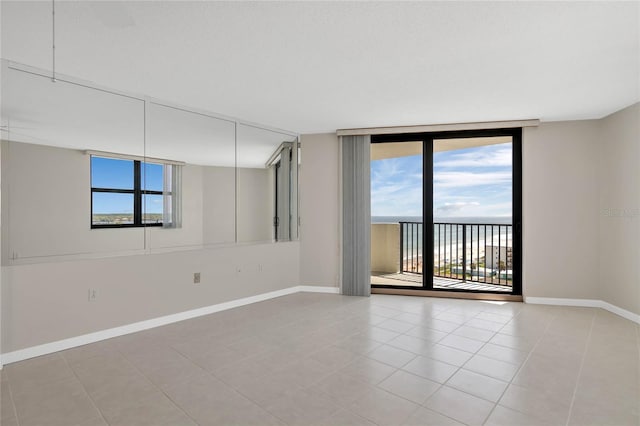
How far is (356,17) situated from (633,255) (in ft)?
13.6

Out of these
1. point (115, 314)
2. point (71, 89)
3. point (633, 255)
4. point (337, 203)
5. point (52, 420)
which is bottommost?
point (52, 420)

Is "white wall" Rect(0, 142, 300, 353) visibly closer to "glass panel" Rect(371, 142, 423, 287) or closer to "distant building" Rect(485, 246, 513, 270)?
"glass panel" Rect(371, 142, 423, 287)

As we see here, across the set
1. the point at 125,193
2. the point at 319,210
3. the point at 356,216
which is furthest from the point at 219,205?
the point at 356,216

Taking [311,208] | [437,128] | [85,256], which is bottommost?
[85,256]

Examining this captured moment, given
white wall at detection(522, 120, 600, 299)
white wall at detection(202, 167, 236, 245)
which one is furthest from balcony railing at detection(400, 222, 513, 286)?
white wall at detection(202, 167, 236, 245)

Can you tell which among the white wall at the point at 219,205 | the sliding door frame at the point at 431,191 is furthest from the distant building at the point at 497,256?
the white wall at the point at 219,205

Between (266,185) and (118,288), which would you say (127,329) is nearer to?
(118,288)

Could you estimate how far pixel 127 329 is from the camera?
348 cm

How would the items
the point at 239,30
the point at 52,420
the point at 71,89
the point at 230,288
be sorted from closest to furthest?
1. the point at 52,420
2. the point at 239,30
3. the point at 71,89
4. the point at 230,288

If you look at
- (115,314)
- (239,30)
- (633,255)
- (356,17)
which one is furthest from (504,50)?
(115,314)

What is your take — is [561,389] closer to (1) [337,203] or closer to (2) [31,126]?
(1) [337,203]

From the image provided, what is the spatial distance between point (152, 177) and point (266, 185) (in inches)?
62.2

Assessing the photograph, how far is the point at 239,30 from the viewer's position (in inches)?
89.9

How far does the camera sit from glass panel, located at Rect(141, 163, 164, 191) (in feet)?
12.0
